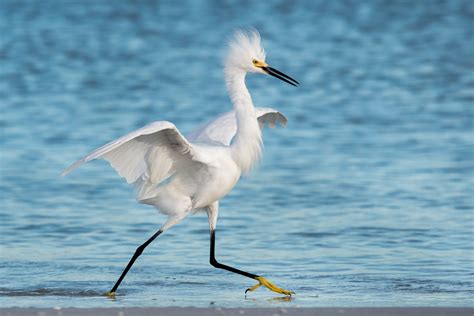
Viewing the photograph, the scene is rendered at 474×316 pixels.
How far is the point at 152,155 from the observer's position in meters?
9.77

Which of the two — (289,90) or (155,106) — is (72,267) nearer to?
(155,106)

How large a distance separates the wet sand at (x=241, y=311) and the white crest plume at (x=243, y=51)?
2526 millimetres

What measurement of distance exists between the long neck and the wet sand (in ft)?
6.14

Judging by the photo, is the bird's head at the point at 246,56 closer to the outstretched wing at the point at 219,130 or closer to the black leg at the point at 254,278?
the outstretched wing at the point at 219,130

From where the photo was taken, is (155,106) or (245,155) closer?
(245,155)

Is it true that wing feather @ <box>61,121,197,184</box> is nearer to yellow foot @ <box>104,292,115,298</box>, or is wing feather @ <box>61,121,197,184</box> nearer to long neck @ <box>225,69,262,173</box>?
long neck @ <box>225,69,262,173</box>

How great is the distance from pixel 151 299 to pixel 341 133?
922 cm

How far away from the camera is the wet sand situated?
8.10 meters

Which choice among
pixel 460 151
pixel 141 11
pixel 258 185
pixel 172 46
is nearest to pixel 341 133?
pixel 460 151

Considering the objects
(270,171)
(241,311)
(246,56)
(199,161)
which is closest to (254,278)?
(199,161)

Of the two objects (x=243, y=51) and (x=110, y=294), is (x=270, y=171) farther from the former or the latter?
(x=110, y=294)

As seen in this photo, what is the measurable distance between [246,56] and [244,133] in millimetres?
670

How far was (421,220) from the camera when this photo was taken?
12.5 meters

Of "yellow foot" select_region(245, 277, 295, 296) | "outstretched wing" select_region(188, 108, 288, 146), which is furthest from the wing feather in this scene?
"yellow foot" select_region(245, 277, 295, 296)
